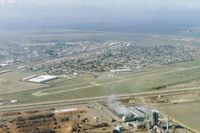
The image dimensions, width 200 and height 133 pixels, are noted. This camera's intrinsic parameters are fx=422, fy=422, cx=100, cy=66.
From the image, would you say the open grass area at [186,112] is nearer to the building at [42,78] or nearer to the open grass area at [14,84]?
the open grass area at [14,84]

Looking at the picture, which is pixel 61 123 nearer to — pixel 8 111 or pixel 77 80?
pixel 8 111

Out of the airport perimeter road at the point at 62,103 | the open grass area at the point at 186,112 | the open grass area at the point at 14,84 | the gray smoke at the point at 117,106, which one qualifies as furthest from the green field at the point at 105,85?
the open grass area at the point at 186,112

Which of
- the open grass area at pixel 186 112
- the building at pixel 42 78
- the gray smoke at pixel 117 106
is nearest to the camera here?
the open grass area at pixel 186 112

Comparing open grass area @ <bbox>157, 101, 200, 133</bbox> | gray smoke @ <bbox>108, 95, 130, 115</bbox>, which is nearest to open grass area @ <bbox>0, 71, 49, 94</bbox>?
gray smoke @ <bbox>108, 95, 130, 115</bbox>

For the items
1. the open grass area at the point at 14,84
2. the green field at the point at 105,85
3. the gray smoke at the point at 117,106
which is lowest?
the gray smoke at the point at 117,106

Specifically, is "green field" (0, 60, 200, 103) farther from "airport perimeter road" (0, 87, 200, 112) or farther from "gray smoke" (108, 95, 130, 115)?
"gray smoke" (108, 95, 130, 115)

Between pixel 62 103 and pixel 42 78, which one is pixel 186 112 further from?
pixel 42 78

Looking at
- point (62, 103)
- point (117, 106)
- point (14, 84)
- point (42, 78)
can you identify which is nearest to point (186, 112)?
point (117, 106)
